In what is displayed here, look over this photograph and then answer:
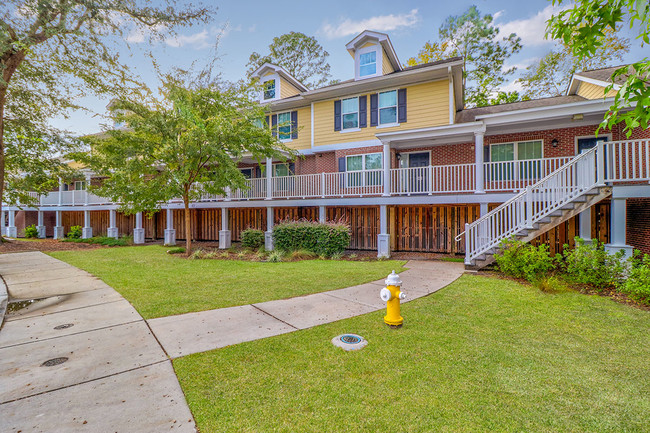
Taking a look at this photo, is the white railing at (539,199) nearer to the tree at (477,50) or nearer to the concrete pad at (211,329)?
the concrete pad at (211,329)

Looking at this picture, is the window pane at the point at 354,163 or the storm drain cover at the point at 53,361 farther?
the window pane at the point at 354,163

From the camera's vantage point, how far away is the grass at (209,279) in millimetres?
5820

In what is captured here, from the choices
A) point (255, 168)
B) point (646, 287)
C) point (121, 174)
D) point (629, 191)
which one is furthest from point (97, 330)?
point (255, 168)

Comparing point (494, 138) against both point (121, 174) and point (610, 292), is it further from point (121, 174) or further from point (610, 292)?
point (121, 174)

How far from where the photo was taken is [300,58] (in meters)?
27.5

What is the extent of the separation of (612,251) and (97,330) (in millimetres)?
10783

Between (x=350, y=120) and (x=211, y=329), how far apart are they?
1233 centimetres

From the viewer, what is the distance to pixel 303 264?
1010 cm

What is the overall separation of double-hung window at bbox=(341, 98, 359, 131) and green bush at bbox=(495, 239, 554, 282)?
8.89 meters

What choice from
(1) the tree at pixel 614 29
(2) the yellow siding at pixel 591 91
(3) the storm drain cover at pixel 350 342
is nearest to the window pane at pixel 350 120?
(2) the yellow siding at pixel 591 91

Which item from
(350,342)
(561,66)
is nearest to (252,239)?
(350,342)

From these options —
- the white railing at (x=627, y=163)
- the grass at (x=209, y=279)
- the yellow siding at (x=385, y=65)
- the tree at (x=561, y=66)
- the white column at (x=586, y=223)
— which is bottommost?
the grass at (x=209, y=279)

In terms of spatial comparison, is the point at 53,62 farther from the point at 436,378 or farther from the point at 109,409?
the point at 436,378

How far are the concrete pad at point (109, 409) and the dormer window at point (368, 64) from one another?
46.8 ft
